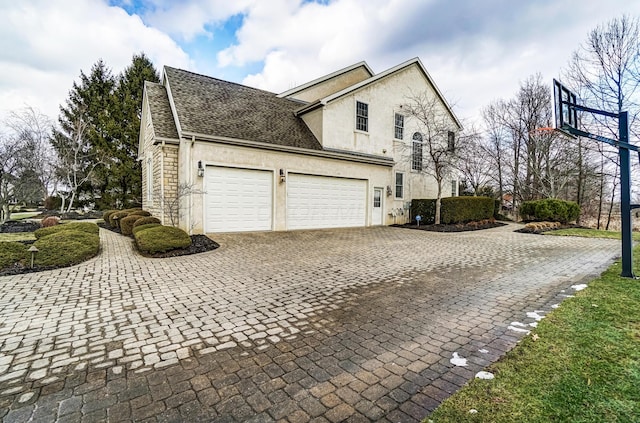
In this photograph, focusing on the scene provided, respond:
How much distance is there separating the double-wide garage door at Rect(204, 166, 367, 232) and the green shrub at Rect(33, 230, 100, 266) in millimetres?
3545

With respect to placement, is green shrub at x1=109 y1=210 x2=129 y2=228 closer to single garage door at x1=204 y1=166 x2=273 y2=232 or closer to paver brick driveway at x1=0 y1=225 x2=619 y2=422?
single garage door at x1=204 y1=166 x2=273 y2=232

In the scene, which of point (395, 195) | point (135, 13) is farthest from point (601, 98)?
point (135, 13)

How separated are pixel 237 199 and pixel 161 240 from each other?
364 centimetres

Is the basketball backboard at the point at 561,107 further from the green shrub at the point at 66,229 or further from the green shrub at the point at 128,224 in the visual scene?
the green shrub at the point at 128,224

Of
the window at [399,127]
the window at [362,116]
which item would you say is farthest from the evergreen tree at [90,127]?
the window at [399,127]

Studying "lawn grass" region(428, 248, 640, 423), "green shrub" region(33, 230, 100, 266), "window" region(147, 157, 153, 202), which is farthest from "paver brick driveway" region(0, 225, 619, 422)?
"window" region(147, 157, 153, 202)

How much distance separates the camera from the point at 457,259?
7418mm

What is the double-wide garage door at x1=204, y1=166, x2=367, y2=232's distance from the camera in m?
10.4

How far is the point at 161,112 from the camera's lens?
1168 cm

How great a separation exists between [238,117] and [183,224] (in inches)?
198

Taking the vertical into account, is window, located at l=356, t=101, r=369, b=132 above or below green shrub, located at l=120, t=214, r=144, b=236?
above

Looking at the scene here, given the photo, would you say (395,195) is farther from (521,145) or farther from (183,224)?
(521,145)

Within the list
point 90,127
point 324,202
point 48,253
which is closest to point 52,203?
point 90,127

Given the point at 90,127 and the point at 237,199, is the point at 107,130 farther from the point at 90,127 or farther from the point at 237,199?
the point at 237,199
